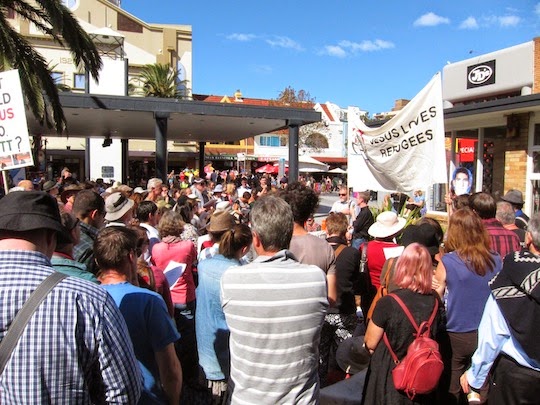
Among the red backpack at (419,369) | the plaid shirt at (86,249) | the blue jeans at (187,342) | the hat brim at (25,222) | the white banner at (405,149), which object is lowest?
the blue jeans at (187,342)

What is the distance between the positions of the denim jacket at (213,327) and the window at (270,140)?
4949 cm

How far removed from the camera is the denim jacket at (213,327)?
360cm

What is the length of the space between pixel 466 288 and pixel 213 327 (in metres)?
2.06

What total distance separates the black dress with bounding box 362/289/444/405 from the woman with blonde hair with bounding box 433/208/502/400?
0.69m

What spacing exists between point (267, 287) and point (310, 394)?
25.6 inches

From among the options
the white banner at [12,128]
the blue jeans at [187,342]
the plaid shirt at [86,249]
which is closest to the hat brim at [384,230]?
the blue jeans at [187,342]

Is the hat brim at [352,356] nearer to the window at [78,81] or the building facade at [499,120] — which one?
the building facade at [499,120]

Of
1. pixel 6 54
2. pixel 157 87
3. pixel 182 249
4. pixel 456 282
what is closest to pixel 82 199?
pixel 182 249

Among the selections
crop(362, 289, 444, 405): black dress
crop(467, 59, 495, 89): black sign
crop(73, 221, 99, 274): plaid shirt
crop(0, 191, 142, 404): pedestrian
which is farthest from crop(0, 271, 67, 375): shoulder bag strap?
crop(467, 59, 495, 89): black sign

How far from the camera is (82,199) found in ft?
13.2

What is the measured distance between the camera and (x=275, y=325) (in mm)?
2449

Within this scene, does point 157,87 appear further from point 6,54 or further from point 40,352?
point 40,352

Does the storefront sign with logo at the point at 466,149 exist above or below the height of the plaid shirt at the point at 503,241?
above

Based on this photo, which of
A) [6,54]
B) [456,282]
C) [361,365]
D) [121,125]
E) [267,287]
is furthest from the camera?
[121,125]
